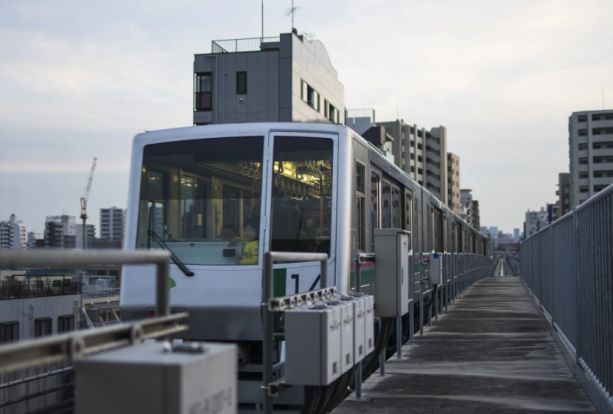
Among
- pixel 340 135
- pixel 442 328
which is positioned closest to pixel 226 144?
pixel 340 135

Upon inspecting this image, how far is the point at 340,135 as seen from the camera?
356 inches

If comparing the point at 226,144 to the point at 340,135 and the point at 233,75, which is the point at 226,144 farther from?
the point at 233,75

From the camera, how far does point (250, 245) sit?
8.76 metres

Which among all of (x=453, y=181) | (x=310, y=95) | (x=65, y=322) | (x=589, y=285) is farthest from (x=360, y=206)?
(x=453, y=181)

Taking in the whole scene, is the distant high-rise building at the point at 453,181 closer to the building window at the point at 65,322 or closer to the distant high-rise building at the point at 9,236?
the distant high-rise building at the point at 9,236

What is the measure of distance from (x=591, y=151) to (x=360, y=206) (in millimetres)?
141095

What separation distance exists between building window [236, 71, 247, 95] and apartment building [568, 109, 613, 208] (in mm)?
88922

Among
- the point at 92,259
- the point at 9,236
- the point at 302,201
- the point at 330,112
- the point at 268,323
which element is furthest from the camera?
the point at 330,112

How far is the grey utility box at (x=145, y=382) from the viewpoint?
2.78 meters

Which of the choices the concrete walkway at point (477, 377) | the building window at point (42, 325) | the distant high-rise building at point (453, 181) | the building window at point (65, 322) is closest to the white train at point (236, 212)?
the concrete walkway at point (477, 377)

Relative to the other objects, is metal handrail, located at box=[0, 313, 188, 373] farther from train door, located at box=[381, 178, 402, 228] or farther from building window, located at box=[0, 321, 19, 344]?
building window, located at box=[0, 321, 19, 344]

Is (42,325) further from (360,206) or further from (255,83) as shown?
(360,206)

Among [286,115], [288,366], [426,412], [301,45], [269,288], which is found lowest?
[426,412]

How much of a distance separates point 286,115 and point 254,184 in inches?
2190
